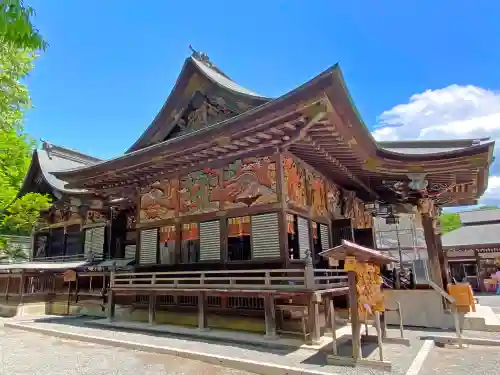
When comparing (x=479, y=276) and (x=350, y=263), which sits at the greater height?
(x=350, y=263)

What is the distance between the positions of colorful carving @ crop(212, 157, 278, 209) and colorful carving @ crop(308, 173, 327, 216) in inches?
81.4

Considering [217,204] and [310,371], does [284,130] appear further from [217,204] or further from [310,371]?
[310,371]

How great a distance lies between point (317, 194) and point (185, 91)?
6258 millimetres

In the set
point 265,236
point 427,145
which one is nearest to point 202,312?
point 265,236

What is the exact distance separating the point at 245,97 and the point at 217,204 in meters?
3.59

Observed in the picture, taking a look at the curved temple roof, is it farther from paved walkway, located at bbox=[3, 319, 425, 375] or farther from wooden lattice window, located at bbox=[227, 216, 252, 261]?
paved walkway, located at bbox=[3, 319, 425, 375]

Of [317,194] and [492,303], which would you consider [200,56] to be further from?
[492,303]

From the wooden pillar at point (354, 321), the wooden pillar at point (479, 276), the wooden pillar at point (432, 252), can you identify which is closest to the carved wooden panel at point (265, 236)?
the wooden pillar at point (354, 321)

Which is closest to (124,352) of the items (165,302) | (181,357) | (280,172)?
(181,357)

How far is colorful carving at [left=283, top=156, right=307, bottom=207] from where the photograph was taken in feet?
32.0

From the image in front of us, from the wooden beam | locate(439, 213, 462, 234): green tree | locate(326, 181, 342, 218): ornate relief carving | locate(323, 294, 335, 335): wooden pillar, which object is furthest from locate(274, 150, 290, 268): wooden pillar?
locate(439, 213, 462, 234): green tree

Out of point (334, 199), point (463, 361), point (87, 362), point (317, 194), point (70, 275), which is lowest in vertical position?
point (463, 361)

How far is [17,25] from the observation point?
432 centimetres

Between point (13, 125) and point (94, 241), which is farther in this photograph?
point (94, 241)
